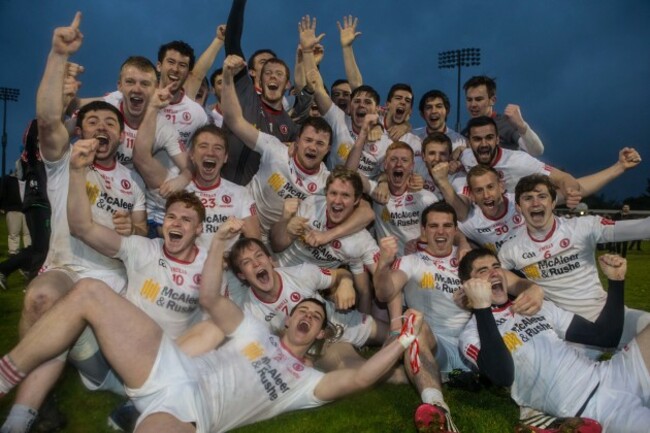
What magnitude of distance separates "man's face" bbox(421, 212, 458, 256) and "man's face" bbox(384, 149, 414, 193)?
3.14 ft

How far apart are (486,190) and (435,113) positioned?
7.15ft

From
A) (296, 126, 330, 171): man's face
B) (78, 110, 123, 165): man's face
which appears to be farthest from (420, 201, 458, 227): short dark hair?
(78, 110, 123, 165): man's face

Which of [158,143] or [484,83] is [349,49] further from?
[158,143]

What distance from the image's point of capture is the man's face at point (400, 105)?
815 centimetres

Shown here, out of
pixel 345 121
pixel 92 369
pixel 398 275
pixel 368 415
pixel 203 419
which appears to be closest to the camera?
pixel 203 419

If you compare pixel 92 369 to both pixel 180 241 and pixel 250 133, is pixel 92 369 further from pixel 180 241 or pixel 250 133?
pixel 250 133

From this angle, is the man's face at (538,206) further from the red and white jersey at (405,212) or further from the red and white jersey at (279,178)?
the red and white jersey at (279,178)

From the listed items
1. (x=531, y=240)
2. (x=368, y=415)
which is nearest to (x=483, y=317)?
(x=368, y=415)

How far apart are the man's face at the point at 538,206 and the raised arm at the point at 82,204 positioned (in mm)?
4005

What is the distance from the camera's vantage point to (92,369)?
4.48 meters

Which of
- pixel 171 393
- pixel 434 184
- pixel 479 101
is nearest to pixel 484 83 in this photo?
pixel 479 101

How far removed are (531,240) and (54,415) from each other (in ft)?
15.4

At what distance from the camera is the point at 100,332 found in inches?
147

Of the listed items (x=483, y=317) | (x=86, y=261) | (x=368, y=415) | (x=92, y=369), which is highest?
(x=86, y=261)
